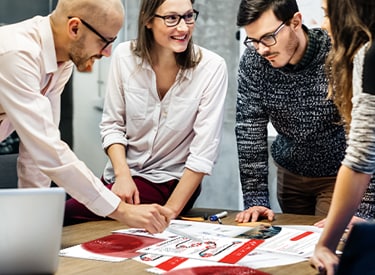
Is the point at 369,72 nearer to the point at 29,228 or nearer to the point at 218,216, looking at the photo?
the point at 29,228

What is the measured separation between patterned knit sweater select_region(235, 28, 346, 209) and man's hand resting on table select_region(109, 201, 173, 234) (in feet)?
2.47

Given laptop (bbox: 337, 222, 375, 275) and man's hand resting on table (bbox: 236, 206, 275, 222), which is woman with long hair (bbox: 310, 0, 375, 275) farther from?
man's hand resting on table (bbox: 236, 206, 275, 222)

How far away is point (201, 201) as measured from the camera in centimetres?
413

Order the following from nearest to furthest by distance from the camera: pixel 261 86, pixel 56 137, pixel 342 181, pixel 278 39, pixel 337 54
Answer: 1. pixel 342 181
2. pixel 337 54
3. pixel 56 137
4. pixel 278 39
5. pixel 261 86

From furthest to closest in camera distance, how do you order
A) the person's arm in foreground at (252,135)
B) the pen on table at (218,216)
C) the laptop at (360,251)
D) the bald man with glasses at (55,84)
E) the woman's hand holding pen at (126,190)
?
1. the person's arm in foreground at (252,135)
2. the woman's hand holding pen at (126,190)
3. the pen on table at (218,216)
4. the bald man with glasses at (55,84)
5. the laptop at (360,251)

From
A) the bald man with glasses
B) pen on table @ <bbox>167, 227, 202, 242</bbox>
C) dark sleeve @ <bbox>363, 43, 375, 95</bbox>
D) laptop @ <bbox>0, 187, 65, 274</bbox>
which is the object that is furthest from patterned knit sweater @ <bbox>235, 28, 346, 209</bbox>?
laptop @ <bbox>0, 187, 65, 274</bbox>

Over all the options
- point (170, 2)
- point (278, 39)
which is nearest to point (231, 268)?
point (278, 39)

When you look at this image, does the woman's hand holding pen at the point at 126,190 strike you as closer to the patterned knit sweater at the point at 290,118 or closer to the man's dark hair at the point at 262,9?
the patterned knit sweater at the point at 290,118

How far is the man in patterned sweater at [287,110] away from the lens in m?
2.46

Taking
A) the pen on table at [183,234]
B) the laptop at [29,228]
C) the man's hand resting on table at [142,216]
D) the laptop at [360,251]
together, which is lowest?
the pen on table at [183,234]

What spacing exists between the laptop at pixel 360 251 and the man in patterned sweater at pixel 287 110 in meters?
1.44

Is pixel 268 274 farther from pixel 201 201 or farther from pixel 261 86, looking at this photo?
pixel 201 201

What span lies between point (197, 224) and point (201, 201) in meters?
1.96

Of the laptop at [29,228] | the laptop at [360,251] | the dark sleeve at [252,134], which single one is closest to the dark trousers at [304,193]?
the dark sleeve at [252,134]
